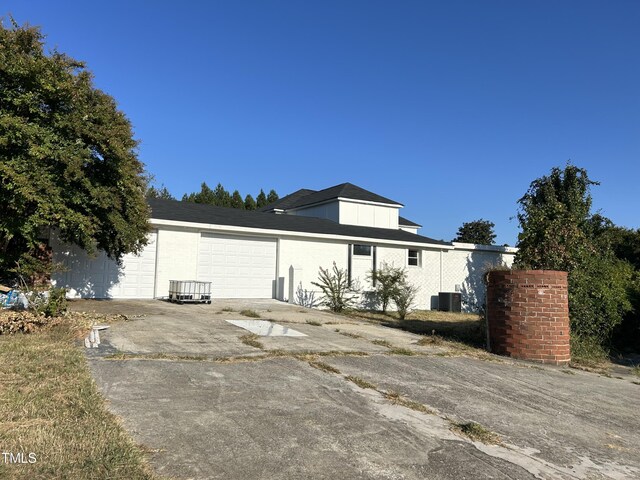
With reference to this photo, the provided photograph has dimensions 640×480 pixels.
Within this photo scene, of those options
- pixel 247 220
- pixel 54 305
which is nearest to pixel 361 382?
pixel 54 305

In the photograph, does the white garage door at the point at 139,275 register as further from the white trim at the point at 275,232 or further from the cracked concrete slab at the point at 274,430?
the cracked concrete slab at the point at 274,430

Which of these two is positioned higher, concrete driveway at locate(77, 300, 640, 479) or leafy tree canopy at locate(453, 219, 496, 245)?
leafy tree canopy at locate(453, 219, 496, 245)

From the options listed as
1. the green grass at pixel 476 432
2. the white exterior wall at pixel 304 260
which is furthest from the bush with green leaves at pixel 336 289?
the green grass at pixel 476 432

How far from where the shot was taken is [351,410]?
491 centimetres

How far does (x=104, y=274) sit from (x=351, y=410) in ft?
40.2

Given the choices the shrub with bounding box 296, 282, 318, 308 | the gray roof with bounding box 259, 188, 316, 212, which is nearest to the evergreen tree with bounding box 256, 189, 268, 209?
the gray roof with bounding box 259, 188, 316, 212

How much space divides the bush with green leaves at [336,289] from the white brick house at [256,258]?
45 centimetres

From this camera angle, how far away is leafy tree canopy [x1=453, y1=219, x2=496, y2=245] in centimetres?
5991

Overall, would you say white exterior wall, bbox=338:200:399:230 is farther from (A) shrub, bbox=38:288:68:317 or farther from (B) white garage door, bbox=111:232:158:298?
(A) shrub, bbox=38:288:68:317

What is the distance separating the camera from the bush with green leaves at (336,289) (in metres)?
17.4

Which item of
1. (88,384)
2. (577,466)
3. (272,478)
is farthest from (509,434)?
(88,384)

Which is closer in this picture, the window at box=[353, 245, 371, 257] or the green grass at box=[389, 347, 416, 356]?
the green grass at box=[389, 347, 416, 356]

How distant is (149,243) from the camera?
15.5 metres

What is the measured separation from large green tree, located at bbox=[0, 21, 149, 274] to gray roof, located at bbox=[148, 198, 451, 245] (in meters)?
3.23
